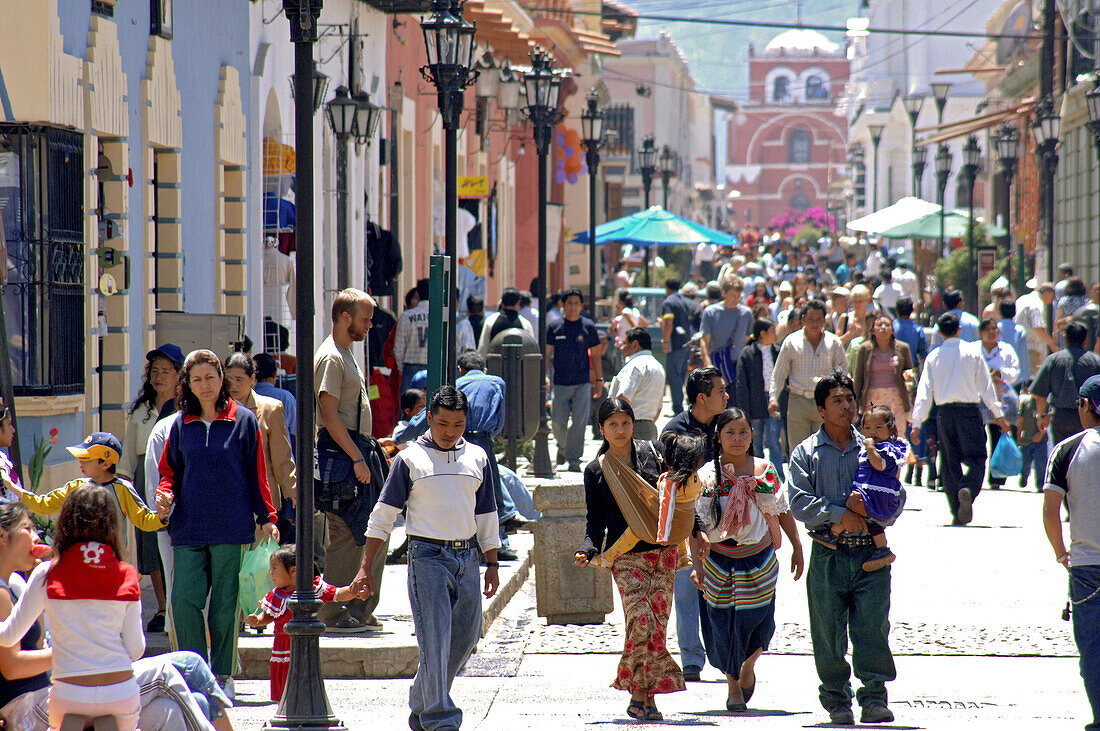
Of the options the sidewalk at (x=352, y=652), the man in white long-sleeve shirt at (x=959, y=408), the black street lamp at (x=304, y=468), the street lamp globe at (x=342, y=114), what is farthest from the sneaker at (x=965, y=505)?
the black street lamp at (x=304, y=468)

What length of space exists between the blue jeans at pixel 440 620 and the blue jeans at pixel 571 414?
969 centimetres

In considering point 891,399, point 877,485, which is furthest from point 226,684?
point 891,399

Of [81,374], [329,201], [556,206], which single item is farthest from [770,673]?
[556,206]

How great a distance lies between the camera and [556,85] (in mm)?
18781

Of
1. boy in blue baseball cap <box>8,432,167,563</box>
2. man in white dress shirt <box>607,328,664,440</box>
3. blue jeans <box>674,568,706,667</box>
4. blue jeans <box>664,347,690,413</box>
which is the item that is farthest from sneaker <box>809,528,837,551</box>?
blue jeans <box>664,347,690,413</box>

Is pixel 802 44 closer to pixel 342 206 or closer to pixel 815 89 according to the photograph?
pixel 815 89

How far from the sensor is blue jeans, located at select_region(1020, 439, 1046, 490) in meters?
15.9

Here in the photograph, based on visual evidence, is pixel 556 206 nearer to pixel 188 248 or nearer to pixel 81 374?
pixel 188 248

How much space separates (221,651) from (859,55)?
338ft

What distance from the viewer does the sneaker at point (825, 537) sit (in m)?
7.71

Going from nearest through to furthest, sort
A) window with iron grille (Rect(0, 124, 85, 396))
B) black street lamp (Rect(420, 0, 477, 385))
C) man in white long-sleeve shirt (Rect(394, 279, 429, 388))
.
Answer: window with iron grille (Rect(0, 124, 85, 396)) < black street lamp (Rect(420, 0, 477, 385)) < man in white long-sleeve shirt (Rect(394, 279, 429, 388))

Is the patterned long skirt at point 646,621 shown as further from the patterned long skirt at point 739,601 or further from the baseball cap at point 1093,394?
the baseball cap at point 1093,394

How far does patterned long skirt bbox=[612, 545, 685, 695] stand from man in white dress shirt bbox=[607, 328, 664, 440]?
612 cm

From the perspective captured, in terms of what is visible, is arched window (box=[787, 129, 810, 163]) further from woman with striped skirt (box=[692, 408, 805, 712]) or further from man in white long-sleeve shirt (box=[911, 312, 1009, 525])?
woman with striped skirt (box=[692, 408, 805, 712])
